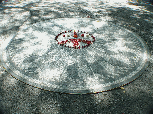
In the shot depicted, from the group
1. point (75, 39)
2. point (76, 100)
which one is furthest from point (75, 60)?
A: point (76, 100)

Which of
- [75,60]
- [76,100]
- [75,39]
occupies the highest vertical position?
[75,39]

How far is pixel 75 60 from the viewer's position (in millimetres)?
6180

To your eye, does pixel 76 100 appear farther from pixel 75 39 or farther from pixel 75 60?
pixel 75 39

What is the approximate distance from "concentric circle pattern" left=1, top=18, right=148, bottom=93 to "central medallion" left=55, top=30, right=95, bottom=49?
11.4 inches

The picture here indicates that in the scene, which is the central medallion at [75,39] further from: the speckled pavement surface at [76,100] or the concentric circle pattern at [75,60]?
the speckled pavement surface at [76,100]

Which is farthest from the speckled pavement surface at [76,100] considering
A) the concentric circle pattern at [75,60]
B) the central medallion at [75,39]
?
the central medallion at [75,39]

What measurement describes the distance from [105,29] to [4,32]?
7.02 meters

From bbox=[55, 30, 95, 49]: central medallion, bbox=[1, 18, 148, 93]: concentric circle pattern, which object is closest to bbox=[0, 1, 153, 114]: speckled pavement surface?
bbox=[1, 18, 148, 93]: concentric circle pattern

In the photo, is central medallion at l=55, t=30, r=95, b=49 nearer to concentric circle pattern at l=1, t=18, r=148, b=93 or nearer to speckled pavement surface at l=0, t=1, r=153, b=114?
concentric circle pattern at l=1, t=18, r=148, b=93

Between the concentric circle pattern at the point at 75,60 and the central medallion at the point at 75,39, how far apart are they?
288 millimetres

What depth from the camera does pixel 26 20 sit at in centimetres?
1038

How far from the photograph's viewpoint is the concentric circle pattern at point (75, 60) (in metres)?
5.11

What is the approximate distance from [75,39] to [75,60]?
2009 mm

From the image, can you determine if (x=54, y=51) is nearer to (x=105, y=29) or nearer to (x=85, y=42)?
(x=85, y=42)
